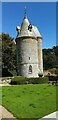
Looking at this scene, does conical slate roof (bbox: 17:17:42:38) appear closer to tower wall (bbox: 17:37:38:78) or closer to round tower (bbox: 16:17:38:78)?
round tower (bbox: 16:17:38:78)

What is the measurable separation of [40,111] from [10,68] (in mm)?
42189

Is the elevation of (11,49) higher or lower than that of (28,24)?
lower

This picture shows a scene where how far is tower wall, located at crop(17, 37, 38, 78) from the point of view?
42031 millimetres

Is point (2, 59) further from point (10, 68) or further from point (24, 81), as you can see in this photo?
point (24, 81)

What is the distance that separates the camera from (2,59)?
52.7m

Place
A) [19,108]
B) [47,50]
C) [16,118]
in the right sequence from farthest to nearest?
1. [47,50]
2. [19,108]
3. [16,118]

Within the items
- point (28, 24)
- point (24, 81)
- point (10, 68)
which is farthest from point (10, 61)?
point (24, 81)

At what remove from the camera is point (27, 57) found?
42031 mm

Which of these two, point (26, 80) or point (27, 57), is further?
point (27, 57)

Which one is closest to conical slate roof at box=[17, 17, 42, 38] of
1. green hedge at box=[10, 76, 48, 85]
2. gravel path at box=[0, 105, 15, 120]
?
green hedge at box=[10, 76, 48, 85]

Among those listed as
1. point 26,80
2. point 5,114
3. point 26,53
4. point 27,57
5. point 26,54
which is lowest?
point 5,114

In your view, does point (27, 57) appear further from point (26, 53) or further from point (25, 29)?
point (25, 29)

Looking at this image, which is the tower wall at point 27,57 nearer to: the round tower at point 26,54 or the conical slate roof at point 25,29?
the round tower at point 26,54

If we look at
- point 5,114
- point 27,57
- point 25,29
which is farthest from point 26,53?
point 5,114
